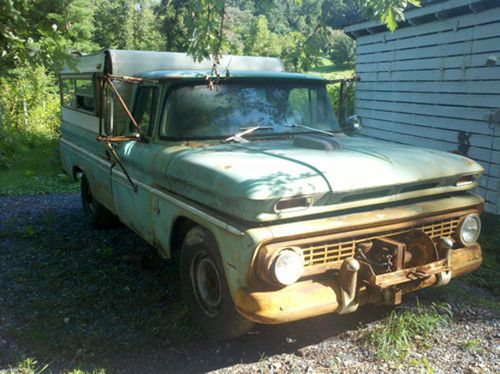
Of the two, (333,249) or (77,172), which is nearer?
(333,249)

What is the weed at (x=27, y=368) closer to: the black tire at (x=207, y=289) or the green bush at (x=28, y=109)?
the black tire at (x=207, y=289)

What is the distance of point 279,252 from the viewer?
2.76 meters

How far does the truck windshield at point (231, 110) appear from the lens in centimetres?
402

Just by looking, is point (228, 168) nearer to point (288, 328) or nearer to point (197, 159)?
point (197, 159)

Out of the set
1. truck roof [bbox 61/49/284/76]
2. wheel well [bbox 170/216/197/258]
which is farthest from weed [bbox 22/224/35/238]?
wheel well [bbox 170/216/197/258]

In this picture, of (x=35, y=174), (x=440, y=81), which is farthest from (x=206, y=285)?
(x=35, y=174)

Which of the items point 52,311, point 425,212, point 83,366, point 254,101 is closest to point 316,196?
point 425,212

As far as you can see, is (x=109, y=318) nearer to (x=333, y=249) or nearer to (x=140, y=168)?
(x=140, y=168)

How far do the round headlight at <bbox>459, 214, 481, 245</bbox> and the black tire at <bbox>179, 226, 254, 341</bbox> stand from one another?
169cm

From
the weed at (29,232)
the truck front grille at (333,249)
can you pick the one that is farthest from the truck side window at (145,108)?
the weed at (29,232)

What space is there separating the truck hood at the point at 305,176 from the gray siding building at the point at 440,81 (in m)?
3.31

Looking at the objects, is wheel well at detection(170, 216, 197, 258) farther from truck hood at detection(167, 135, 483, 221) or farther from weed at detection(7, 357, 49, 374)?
weed at detection(7, 357, 49, 374)

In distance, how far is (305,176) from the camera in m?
2.92

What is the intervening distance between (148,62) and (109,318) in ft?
8.84
